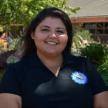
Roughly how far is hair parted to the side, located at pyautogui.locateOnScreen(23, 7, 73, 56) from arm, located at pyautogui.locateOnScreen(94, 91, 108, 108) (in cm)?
41

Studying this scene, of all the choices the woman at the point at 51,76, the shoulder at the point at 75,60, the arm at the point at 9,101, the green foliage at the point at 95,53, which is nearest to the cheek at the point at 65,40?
the woman at the point at 51,76

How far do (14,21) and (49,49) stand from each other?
17.3 m

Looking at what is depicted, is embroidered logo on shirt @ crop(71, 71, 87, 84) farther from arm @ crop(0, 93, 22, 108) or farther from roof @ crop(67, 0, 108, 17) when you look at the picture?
roof @ crop(67, 0, 108, 17)

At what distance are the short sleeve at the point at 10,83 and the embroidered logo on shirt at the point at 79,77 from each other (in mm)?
395

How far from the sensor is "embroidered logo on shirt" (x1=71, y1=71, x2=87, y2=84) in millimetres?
3291

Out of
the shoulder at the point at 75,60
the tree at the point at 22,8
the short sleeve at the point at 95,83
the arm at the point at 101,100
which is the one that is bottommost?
the tree at the point at 22,8

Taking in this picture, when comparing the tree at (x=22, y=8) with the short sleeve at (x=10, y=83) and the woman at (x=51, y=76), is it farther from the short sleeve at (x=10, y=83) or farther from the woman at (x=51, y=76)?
the short sleeve at (x=10, y=83)

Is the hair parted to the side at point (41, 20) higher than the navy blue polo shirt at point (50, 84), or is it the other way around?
the hair parted to the side at point (41, 20)

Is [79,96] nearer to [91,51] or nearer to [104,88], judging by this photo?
[104,88]

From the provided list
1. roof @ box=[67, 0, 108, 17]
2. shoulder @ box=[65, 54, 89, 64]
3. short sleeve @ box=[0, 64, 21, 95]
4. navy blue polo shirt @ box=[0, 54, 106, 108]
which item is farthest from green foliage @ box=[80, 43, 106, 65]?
roof @ box=[67, 0, 108, 17]

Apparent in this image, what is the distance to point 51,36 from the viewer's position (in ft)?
10.8

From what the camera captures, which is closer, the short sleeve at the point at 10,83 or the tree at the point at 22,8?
the short sleeve at the point at 10,83

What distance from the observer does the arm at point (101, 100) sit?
131 inches

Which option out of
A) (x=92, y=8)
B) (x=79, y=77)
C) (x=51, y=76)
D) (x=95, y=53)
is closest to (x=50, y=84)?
(x=51, y=76)
